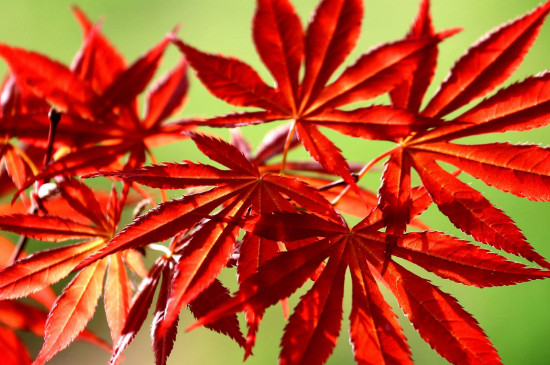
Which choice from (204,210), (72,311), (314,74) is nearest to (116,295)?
(72,311)

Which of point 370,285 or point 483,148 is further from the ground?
point 483,148

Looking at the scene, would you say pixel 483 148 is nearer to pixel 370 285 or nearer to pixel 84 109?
pixel 370 285

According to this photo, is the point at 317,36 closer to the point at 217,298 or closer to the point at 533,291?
the point at 217,298

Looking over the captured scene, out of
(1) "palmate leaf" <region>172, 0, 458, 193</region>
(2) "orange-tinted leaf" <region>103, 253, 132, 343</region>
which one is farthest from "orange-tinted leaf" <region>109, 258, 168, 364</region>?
(1) "palmate leaf" <region>172, 0, 458, 193</region>

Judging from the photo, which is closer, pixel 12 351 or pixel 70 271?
pixel 70 271

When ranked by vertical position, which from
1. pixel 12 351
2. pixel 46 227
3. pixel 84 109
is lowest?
pixel 12 351

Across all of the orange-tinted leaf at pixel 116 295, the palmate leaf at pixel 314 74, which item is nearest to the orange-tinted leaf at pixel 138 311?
the orange-tinted leaf at pixel 116 295

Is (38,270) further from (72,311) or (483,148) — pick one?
(483,148)

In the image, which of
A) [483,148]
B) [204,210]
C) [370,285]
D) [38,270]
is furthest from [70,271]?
[483,148]

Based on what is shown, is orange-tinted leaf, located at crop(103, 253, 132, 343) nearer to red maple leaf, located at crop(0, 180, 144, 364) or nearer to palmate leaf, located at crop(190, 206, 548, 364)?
red maple leaf, located at crop(0, 180, 144, 364)
